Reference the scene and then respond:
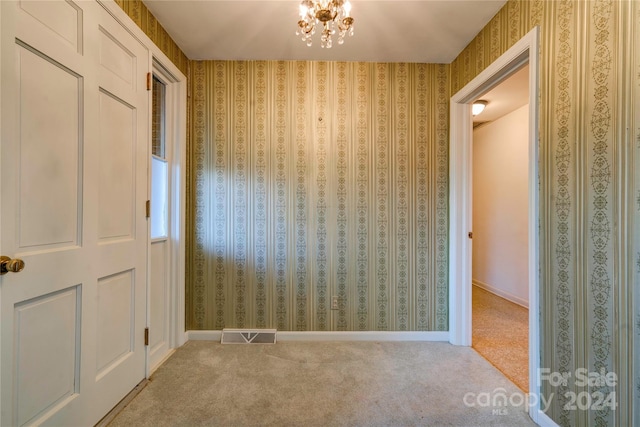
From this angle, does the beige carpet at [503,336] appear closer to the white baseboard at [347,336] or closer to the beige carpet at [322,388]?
the beige carpet at [322,388]

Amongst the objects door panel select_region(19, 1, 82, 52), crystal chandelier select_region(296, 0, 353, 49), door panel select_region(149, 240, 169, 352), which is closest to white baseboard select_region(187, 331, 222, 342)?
door panel select_region(149, 240, 169, 352)

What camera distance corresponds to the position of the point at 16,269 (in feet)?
3.43

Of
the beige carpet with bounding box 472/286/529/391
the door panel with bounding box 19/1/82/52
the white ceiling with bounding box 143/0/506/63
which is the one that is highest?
the white ceiling with bounding box 143/0/506/63

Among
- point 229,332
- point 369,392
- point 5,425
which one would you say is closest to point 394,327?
point 369,392

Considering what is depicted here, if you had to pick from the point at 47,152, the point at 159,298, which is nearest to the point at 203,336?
the point at 159,298

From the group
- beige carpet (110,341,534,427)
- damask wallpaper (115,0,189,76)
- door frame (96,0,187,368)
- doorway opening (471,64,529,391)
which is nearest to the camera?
beige carpet (110,341,534,427)

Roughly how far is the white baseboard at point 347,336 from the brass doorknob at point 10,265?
5.45ft

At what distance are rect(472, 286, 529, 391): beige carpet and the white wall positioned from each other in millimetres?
376

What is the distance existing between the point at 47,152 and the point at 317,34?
1.92m

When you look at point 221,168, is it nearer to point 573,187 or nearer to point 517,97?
point 573,187

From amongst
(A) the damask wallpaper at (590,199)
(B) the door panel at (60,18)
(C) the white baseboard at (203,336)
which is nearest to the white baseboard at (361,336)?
(C) the white baseboard at (203,336)

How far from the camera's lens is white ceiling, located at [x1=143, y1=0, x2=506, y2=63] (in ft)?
5.98

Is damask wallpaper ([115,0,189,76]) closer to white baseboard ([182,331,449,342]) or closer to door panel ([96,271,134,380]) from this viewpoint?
door panel ([96,271,134,380])

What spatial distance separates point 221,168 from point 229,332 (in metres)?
1.52
